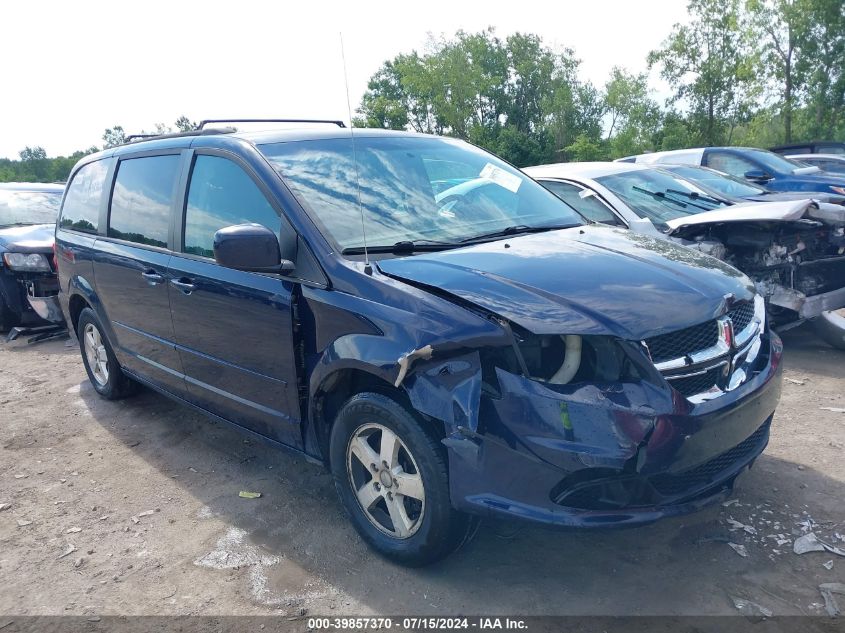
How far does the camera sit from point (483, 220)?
11.5ft

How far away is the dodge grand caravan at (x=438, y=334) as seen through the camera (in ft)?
7.81

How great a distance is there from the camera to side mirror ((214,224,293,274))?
2.93 m

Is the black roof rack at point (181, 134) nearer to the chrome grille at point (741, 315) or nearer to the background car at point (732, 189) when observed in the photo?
the chrome grille at point (741, 315)

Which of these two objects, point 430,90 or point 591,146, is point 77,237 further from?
point 430,90

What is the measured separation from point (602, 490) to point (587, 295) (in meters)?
0.73

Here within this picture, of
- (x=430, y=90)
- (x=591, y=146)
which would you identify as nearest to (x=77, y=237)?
(x=591, y=146)

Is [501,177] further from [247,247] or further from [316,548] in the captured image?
[316,548]

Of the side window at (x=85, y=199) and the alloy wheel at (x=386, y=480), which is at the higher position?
the side window at (x=85, y=199)

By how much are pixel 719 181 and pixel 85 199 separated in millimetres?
6866

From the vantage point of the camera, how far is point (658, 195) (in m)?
6.48

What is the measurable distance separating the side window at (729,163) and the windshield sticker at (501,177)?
8.04 meters

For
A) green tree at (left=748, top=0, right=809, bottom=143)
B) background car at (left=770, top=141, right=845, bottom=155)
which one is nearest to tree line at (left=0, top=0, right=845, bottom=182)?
green tree at (left=748, top=0, right=809, bottom=143)

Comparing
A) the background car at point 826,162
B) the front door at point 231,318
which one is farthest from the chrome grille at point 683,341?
the background car at point 826,162

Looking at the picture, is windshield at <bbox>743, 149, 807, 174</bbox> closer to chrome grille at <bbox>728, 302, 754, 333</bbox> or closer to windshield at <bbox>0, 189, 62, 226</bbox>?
chrome grille at <bbox>728, 302, 754, 333</bbox>
